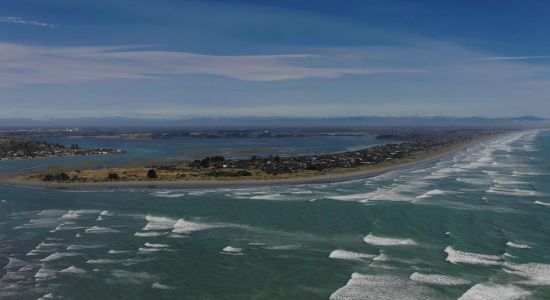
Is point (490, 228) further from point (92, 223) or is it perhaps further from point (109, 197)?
point (109, 197)

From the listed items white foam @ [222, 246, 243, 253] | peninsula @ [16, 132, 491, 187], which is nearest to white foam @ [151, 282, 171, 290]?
white foam @ [222, 246, 243, 253]

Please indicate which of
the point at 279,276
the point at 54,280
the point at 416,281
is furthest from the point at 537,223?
the point at 54,280

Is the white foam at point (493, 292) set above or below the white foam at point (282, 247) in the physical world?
below

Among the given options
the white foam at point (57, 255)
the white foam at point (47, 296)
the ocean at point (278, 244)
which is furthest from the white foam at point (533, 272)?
the white foam at point (57, 255)

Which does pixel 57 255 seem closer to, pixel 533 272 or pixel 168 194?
pixel 168 194

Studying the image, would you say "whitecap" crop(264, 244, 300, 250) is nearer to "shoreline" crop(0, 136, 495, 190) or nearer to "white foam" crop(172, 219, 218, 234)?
"white foam" crop(172, 219, 218, 234)

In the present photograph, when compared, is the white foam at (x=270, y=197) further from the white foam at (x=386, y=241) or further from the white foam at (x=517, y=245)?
the white foam at (x=517, y=245)
